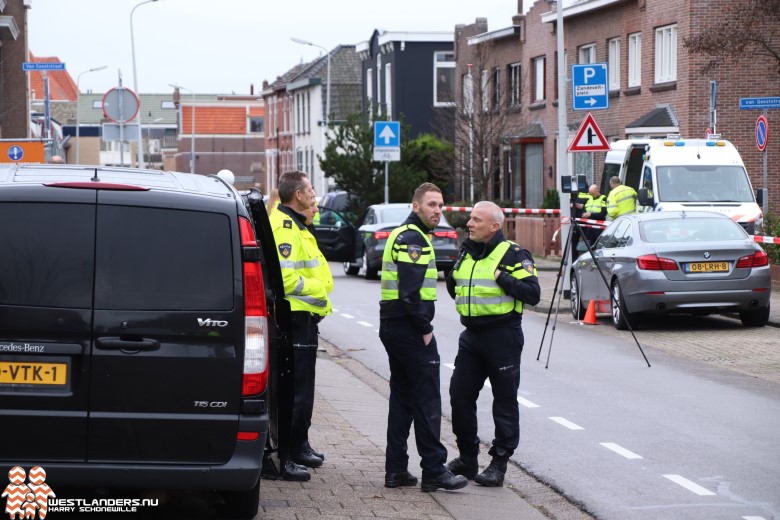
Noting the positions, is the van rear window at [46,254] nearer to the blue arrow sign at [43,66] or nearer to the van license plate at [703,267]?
the van license plate at [703,267]

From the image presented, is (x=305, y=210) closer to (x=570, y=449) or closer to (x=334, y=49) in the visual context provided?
(x=570, y=449)

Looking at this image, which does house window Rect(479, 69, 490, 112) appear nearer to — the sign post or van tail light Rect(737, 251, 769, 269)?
the sign post

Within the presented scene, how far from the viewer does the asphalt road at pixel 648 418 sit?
770 cm

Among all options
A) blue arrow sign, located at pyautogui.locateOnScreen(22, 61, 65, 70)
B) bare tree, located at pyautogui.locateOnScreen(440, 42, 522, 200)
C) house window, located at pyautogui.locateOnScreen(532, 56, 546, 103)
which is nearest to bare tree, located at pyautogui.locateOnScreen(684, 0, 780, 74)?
blue arrow sign, located at pyautogui.locateOnScreen(22, 61, 65, 70)

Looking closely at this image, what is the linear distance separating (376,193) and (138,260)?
2984cm

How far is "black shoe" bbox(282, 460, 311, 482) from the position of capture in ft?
25.3

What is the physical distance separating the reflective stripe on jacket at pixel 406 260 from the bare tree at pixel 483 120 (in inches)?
1388

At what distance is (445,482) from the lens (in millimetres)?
7586

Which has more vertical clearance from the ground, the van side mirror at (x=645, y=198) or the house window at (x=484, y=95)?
the house window at (x=484, y=95)

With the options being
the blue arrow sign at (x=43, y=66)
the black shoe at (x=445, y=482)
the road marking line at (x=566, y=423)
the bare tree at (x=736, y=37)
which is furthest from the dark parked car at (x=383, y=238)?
the black shoe at (x=445, y=482)

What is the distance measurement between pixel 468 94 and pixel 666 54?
39.7ft

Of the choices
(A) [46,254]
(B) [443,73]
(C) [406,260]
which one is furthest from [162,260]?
(B) [443,73]

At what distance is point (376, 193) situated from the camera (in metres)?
35.5

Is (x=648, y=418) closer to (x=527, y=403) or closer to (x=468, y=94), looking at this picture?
(x=527, y=403)
